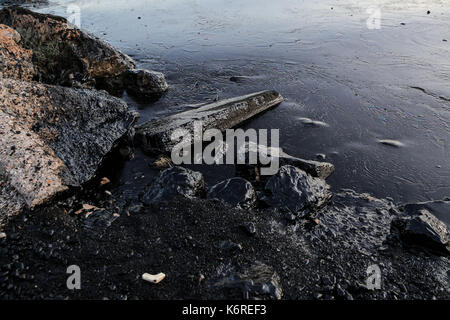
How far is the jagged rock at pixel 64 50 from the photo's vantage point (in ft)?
20.8

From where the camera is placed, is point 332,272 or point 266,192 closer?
point 332,272

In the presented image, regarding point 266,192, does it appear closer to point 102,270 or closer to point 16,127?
point 102,270

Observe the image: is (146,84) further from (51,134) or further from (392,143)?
(392,143)

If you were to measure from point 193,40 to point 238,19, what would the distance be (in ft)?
11.3

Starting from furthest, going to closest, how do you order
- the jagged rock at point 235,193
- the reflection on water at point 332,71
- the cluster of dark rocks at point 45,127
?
the reflection on water at point 332,71 → the jagged rock at point 235,193 → the cluster of dark rocks at point 45,127

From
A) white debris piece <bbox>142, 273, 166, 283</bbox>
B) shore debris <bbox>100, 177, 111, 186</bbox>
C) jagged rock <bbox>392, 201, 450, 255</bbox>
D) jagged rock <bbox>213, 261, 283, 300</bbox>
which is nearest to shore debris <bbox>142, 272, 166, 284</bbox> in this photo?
white debris piece <bbox>142, 273, 166, 283</bbox>

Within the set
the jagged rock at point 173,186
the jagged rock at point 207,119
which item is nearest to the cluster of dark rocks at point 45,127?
the jagged rock at point 207,119

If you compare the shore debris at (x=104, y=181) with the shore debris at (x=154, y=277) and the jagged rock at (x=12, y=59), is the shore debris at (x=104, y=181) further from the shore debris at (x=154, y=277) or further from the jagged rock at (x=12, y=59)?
the jagged rock at (x=12, y=59)

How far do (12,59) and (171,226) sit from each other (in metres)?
4.06

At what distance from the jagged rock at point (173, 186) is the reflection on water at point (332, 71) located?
0.81 m

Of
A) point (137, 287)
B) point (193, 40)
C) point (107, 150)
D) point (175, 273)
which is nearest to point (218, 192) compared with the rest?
point (175, 273)

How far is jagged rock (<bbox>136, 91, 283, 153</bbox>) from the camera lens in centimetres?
451

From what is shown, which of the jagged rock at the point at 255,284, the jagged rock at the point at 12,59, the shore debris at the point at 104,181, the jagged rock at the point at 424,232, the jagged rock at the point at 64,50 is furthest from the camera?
the jagged rock at the point at 64,50

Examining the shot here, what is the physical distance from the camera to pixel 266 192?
3.63 meters
